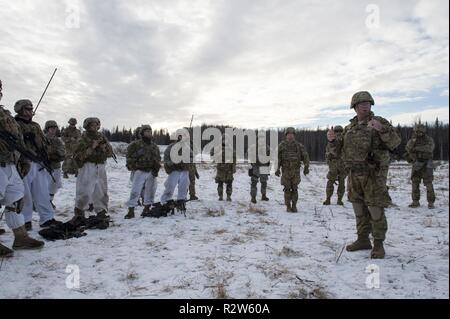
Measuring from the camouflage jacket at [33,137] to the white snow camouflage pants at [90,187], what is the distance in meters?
1.05

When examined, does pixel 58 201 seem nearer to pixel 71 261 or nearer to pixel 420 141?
pixel 71 261

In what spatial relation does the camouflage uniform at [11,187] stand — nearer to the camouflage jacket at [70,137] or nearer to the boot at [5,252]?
the boot at [5,252]

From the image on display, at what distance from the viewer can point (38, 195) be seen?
6.36 meters

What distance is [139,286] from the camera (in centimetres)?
400

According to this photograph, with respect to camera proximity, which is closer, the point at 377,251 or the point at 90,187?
the point at 377,251

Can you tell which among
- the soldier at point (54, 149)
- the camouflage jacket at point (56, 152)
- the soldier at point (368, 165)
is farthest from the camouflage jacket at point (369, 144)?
the camouflage jacket at point (56, 152)

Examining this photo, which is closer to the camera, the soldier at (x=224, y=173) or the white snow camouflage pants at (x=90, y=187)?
the white snow camouflage pants at (x=90, y=187)

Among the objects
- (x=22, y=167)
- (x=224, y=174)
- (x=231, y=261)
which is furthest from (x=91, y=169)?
(x=224, y=174)

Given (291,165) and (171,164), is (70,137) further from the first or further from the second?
(291,165)

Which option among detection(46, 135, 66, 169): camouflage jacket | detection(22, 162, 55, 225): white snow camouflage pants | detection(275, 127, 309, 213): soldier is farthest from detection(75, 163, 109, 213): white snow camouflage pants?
detection(275, 127, 309, 213): soldier

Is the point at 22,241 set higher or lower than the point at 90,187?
lower

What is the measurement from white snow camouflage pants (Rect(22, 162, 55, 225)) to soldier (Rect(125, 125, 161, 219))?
2.07 meters

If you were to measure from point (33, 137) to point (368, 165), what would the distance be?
603 centimetres

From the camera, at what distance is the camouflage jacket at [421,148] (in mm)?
10461
